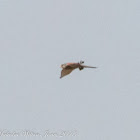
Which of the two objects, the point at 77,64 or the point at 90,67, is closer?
the point at 90,67

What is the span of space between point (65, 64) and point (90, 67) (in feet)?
16.0

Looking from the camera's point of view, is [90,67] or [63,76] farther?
[63,76]

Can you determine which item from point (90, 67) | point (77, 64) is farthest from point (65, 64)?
point (90, 67)

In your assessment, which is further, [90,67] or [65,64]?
[65,64]

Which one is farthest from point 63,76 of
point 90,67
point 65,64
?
point 90,67

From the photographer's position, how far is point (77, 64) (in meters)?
48.8

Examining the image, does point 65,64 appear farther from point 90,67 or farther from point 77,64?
point 90,67

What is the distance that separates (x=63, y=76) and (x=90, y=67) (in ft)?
21.4

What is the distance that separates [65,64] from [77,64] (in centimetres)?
189

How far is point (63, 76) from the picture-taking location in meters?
50.2

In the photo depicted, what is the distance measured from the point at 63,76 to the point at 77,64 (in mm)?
3216

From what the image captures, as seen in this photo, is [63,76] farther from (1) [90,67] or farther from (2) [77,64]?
(1) [90,67]

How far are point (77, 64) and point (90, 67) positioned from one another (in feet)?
13.3

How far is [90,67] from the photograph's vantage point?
45219 millimetres
